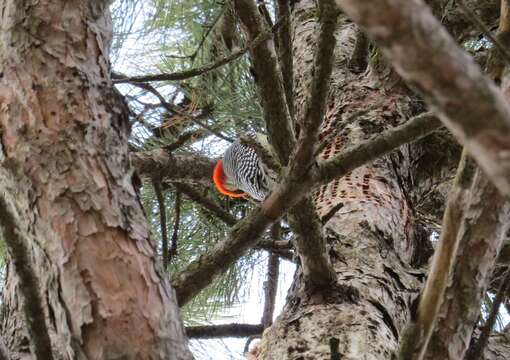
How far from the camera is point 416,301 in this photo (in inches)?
30.4

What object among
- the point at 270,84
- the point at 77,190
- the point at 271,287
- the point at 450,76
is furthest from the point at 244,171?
the point at 450,76

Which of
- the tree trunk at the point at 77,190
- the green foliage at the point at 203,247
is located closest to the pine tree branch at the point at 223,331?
the tree trunk at the point at 77,190

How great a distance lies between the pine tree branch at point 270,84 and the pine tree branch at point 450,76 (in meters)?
0.69

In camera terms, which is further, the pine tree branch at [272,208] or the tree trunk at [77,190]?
the pine tree branch at [272,208]

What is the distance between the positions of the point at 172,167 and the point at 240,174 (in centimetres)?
120

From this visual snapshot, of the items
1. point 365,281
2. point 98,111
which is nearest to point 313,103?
point 98,111

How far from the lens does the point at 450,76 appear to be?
408mm

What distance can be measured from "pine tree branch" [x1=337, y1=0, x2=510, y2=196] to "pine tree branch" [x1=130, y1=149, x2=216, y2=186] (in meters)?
1.43

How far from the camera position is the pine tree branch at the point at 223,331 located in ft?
5.39

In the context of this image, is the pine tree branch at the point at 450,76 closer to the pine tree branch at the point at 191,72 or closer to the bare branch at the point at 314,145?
the bare branch at the point at 314,145

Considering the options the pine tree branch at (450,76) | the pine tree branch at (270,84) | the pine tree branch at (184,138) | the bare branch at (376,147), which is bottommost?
the pine tree branch at (450,76)

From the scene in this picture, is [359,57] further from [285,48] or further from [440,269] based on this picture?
[440,269]

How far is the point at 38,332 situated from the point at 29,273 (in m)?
0.06

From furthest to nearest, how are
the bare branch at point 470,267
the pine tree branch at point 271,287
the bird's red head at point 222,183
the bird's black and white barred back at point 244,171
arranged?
the bird's black and white barred back at point 244,171 → the bird's red head at point 222,183 → the pine tree branch at point 271,287 → the bare branch at point 470,267
